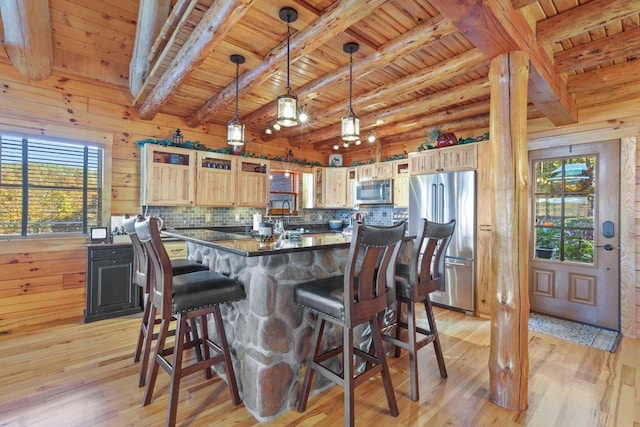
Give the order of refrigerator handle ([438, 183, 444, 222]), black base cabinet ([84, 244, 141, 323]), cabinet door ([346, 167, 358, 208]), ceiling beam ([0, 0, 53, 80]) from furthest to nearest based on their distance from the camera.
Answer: cabinet door ([346, 167, 358, 208]) < refrigerator handle ([438, 183, 444, 222]) < black base cabinet ([84, 244, 141, 323]) < ceiling beam ([0, 0, 53, 80])

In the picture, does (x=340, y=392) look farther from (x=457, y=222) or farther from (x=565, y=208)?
(x=565, y=208)

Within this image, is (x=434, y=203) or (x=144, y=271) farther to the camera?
(x=434, y=203)

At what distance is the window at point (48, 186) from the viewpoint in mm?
3514

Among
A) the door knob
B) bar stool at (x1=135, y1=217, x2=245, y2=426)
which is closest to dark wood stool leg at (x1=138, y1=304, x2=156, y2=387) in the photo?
bar stool at (x1=135, y1=217, x2=245, y2=426)

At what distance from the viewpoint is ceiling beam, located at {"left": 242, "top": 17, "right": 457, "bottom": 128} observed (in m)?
2.38

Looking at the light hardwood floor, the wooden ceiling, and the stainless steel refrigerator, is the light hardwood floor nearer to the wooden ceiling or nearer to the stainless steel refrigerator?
the stainless steel refrigerator

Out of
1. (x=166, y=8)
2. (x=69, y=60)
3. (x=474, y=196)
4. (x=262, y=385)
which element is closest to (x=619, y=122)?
(x=474, y=196)

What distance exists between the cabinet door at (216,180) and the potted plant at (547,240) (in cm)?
431

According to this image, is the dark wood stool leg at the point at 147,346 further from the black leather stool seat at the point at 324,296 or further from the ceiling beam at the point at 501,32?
the ceiling beam at the point at 501,32

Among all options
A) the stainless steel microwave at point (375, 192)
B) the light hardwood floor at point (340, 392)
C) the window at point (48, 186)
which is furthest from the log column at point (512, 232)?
the window at point (48, 186)

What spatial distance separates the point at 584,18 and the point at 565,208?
93.3 inches

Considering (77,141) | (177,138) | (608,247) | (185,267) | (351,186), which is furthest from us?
(351,186)

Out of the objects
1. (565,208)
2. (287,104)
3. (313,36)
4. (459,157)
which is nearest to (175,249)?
(287,104)

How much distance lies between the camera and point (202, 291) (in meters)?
1.88
